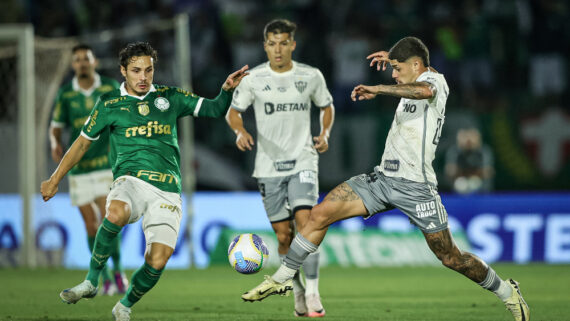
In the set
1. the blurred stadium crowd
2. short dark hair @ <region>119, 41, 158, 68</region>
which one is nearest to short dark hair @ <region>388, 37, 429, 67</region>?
short dark hair @ <region>119, 41, 158, 68</region>

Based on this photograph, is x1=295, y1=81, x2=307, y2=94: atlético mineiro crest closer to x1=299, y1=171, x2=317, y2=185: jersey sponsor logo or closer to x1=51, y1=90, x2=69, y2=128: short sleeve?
x1=299, y1=171, x2=317, y2=185: jersey sponsor logo

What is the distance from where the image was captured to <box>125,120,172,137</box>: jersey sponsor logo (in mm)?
7055

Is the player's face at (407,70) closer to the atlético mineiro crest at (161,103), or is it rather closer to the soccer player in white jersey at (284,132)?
the soccer player in white jersey at (284,132)

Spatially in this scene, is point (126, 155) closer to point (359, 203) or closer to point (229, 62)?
point (359, 203)

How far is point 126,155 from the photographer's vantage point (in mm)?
7059

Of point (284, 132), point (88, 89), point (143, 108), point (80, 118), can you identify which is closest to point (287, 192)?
point (284, 132)

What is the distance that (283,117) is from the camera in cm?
820

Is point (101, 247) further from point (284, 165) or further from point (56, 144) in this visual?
point (56, 144)

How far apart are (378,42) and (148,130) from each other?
37.3ft

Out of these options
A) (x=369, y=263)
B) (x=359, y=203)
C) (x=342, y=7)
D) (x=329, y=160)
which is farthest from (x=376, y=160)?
(x=359, y=203)

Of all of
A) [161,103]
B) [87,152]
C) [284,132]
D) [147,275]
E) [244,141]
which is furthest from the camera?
[87,152]

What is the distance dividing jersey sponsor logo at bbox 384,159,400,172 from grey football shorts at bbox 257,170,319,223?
111cm

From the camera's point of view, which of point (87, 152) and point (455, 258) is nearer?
point (455, 258)

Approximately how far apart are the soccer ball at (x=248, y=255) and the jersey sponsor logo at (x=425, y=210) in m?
1.33
